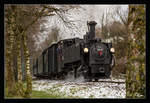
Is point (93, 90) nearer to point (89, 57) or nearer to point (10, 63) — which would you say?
point (10, 63)

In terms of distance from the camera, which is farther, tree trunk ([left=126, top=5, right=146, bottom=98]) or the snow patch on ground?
the snow patch on ground

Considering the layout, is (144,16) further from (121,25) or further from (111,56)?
(121,25)

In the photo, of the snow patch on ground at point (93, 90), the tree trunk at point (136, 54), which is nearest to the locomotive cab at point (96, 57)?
the snow patch on ground at point (93, 90)

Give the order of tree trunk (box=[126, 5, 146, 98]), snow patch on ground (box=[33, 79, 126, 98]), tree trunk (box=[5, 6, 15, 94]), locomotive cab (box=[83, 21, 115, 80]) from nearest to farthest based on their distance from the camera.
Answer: tree trunk (box=[126, 5, 146, 98])
tree trunk (box=[5, 6, 15, 94])
snow patch on ground (box=[33, 79, 126, 98])
locomotive cab (box=[83, 21, 115, 80])

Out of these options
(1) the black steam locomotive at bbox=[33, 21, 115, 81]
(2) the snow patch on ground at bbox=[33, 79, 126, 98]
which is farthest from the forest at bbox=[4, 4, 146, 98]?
(1) the black steam locomotive at bbox=[33, 21, 115, 81]

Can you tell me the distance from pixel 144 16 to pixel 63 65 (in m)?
→ 13.9

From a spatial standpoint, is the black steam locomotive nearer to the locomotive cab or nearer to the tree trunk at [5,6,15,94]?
the locomotive cab

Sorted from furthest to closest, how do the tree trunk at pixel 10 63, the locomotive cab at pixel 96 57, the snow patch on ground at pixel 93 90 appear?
the locomotive cab at pixel 96 57, the snow patch on ground at pixel 93 90, the tree trunk at pixel 10 63

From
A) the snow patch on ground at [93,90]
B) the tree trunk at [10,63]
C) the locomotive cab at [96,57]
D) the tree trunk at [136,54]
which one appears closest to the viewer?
the tree trunk at [136,54]

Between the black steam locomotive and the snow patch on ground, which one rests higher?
the black steam locomotive

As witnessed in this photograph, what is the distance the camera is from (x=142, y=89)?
6.34 m

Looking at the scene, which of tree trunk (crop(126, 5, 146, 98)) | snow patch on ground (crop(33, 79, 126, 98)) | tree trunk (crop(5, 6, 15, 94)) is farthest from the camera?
snow patch on ground (crop(33, 79, 126, 98))

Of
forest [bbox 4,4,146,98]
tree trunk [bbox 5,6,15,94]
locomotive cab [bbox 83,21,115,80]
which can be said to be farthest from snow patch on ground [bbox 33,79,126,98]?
locomotive cab [bbox 83,21,115,80]

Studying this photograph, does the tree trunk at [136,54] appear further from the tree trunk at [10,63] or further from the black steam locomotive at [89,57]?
the black steam locomotive at [89,57]
